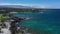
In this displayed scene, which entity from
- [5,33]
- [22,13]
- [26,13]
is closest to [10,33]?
[5,33]

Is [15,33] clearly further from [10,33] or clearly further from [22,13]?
[22,13]

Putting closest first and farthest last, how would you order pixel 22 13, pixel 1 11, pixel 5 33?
pixel 5 33, pixel 1 11, pixel 22 13

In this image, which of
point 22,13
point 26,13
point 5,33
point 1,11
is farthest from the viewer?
point 26,13

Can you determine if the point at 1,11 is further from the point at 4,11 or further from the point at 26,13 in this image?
the point at 26,13

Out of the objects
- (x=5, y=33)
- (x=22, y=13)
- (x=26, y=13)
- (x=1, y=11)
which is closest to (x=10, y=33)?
(x=5, y=33)

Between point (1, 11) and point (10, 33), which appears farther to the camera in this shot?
point (1, 11)

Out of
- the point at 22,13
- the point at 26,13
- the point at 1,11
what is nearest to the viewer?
the point at 1,11

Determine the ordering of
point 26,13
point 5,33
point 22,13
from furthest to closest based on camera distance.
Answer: point 26,13, point 22,13, point 5,33

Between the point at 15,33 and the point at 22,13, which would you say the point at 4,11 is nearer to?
the point at 22,13

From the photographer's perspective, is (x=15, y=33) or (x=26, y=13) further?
(x=26, y=13)
